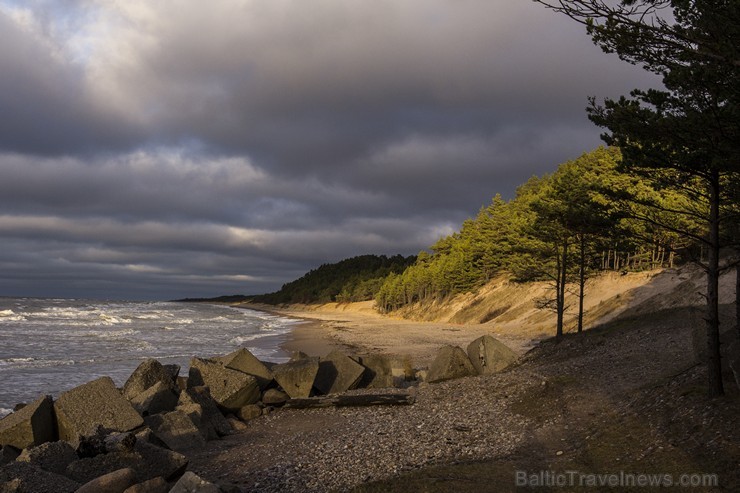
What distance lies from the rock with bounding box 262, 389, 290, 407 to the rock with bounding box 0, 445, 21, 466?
7.79 meters

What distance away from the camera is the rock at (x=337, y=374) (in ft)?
70.6

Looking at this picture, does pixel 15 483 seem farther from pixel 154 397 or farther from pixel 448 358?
pixel 448 358

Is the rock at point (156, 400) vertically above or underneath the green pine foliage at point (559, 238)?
underneath

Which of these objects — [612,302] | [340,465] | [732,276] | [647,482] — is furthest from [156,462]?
[612,302]

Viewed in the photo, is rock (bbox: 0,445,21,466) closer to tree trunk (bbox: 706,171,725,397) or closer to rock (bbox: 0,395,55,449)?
rock (bbox: 0,395,55,449)

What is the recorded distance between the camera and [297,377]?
67.0ft

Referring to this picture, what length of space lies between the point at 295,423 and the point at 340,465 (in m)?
5.90

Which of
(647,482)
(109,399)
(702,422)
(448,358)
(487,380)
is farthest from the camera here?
(448,358)

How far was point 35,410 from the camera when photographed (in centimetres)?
1378

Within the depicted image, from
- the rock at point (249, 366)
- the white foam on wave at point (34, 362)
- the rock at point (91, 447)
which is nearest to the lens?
the rock at point (91, 447)

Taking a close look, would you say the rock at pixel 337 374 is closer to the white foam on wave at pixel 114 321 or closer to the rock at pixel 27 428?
the rock at pixel 27 428

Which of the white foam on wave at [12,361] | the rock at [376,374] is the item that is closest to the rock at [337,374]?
the rock at [376,374]

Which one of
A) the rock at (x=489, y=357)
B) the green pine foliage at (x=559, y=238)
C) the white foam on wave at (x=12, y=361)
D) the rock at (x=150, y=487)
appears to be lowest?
the white foam on wave at (x=12, y=361)

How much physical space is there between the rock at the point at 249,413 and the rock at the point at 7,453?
663 centimetres
